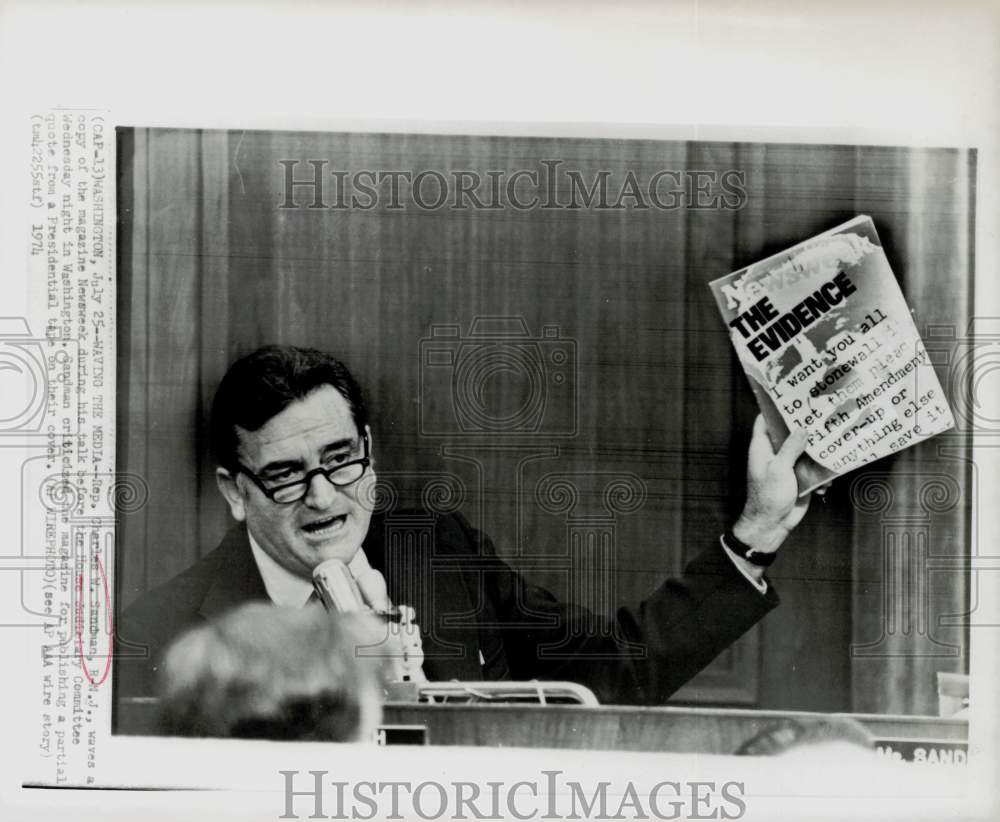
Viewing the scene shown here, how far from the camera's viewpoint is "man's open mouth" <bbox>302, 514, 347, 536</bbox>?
2.23 metres

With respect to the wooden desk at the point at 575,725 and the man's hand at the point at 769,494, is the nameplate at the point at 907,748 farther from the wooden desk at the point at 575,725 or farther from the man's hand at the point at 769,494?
the man's hand at the point at 769,494

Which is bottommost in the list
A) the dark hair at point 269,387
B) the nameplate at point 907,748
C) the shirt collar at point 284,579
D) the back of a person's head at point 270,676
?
the nameplate at point 907,748

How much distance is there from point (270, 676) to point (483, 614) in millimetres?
475

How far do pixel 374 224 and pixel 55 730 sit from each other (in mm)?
1285

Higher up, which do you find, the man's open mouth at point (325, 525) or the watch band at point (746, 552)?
the man's open mouth at point (325, 525)

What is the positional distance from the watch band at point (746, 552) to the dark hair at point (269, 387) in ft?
2.69

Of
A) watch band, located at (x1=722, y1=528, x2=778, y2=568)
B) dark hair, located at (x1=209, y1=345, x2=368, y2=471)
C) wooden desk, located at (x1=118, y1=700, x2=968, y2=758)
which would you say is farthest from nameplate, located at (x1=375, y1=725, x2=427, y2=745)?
watch band, located at (x1=722, y1=528, x2=778, y2=568)

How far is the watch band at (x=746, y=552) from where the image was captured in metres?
2.25

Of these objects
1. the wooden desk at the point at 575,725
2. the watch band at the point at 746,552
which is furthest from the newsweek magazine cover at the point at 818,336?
the wooden desk at the point at 575,725

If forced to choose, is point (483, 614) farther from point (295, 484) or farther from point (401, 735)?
point (295, 484)

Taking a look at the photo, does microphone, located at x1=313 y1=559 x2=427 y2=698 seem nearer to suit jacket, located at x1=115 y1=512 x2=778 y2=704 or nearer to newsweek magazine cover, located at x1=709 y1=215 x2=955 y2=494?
suit jacket, located at x1=115 y1=512 x2=778 y2=704

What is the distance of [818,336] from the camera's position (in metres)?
2.25

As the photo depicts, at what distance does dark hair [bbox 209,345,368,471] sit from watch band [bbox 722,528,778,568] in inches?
32.3

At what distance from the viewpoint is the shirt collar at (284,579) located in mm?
2234
